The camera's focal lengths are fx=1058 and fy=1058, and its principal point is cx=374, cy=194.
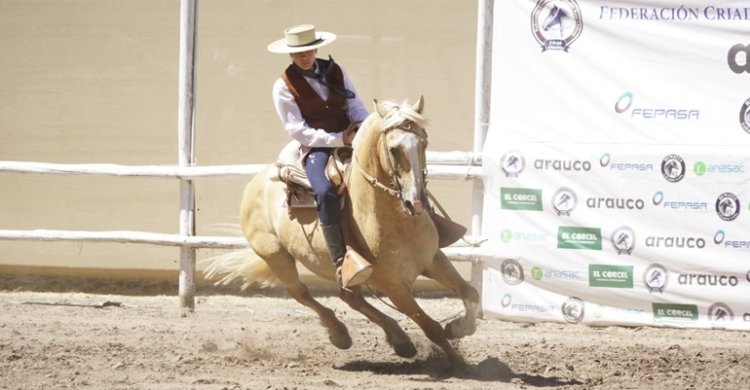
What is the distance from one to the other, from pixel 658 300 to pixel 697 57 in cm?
201

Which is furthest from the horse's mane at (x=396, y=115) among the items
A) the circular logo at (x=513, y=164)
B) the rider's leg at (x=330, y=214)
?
the circular logo at (x=513, y=164)

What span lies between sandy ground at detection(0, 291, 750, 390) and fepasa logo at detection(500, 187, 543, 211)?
1.01m

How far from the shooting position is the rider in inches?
291

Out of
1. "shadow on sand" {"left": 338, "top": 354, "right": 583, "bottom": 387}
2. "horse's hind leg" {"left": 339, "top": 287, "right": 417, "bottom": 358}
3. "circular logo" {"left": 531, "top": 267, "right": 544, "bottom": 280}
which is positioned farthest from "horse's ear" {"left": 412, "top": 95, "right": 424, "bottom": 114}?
"circular logo" {"left": 531, "top": 267, "right": 544, "bottom": 280}

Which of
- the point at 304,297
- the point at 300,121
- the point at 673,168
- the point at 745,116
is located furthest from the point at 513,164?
the point at 300,121

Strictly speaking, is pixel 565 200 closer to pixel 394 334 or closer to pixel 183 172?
pixel 394 334

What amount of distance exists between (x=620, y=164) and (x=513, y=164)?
88 centimetres

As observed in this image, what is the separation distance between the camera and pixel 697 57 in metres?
8.62

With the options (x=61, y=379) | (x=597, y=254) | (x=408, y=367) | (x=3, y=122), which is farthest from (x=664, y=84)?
(x=3, y=122)

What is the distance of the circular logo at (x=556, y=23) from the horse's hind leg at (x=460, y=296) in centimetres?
251

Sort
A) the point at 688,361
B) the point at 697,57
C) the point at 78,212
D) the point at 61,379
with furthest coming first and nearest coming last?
1. the point at 78,212
2. the point at 697,57
3. the point at 688,361
4. the point at 61,379

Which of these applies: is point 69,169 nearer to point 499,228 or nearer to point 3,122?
point 3,122

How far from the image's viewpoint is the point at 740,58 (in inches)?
335

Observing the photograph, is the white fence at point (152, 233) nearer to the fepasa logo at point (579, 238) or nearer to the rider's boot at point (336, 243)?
the fepasa logo at point (579, 238)
